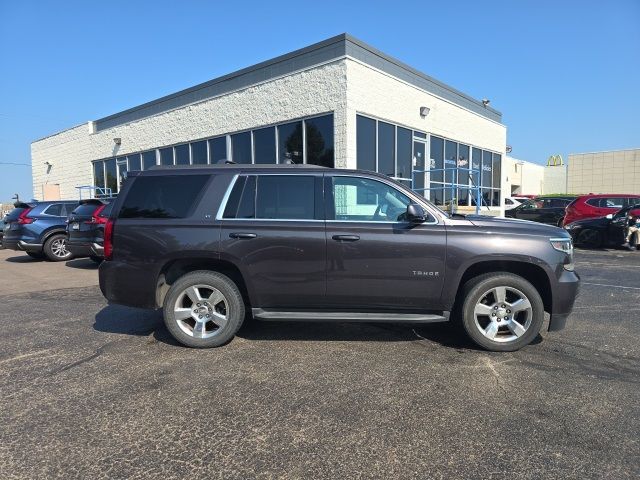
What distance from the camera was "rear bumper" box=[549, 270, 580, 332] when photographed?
4367 mm

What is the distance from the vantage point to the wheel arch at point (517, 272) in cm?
445

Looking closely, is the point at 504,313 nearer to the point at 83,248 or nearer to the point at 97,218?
the point at 97,218

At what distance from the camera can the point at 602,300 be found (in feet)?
22.1

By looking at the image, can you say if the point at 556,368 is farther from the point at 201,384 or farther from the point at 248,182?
the point at 248,182

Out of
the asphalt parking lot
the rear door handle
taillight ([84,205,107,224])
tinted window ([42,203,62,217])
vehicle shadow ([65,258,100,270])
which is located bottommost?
the asphalt parking lot

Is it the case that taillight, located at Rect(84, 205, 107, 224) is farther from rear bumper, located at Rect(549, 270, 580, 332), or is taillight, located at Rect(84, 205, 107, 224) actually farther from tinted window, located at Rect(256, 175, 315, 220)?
rear bumper, located at Rect(549, 270, 580, 332)

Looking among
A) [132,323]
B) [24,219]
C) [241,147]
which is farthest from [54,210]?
[132,323]

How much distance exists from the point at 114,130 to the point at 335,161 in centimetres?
1344

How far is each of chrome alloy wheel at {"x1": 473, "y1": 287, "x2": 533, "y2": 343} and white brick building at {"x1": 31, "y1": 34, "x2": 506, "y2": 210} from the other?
8.44 metres

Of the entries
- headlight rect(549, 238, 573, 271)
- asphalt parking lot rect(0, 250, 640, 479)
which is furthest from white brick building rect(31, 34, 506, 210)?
asphalt parking lot rect(0, 250, 640, 479)

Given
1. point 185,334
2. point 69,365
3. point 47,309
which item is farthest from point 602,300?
point 47,309

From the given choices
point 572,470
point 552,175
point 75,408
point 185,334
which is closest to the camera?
point 572,470

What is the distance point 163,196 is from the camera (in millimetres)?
4750

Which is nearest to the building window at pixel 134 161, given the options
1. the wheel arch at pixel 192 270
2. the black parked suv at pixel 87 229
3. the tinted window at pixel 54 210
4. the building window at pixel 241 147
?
the building window at pixel 241 147
